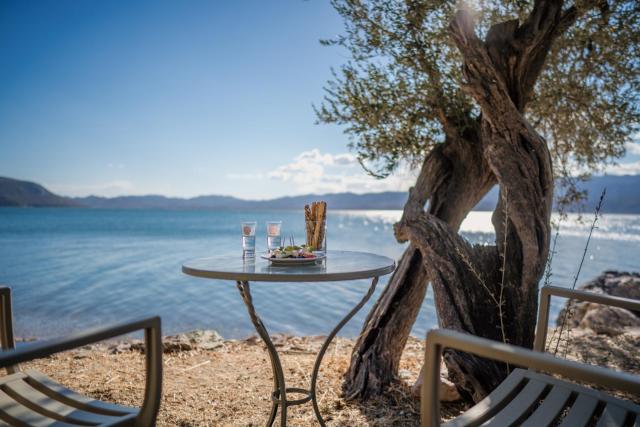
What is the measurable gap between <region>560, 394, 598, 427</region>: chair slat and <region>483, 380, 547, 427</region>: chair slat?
15cm

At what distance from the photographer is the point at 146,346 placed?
5.40 feet

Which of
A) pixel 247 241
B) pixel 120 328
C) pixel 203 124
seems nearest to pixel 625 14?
pixel 247 241

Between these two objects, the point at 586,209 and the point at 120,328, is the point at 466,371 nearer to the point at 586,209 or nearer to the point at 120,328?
the point at 120,328

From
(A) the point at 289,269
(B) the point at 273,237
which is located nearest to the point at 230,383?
(B) the point at 273,237

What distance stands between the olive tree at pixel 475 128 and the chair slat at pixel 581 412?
129cm

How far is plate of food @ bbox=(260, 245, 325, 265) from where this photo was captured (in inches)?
105

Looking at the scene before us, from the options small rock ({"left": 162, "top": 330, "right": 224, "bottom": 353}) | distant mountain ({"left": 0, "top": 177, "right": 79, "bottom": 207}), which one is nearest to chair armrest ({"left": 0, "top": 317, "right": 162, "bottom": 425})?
small rock ({"left": 162, "top": 330, "right": 224, "bottom": 353})

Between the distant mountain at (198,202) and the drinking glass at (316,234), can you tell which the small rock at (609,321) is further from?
the distant mountain at (198,202)

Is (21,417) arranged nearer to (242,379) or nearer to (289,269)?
(289,269)

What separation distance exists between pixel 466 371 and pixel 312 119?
10.8ft

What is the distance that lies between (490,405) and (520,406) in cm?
12

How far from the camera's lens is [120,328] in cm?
153

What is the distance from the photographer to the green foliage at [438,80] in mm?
4457

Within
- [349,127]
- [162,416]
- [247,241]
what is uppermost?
[349,127]
